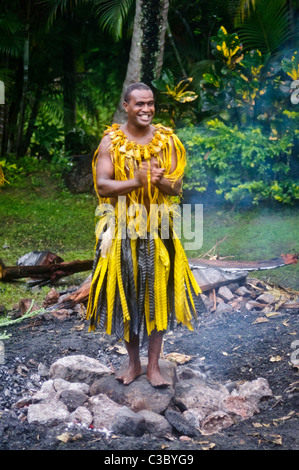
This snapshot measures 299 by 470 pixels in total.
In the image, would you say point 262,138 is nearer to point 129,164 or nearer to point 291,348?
point 291,348

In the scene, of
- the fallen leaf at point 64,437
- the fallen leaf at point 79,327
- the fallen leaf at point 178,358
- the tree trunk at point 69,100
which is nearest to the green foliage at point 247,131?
the tree trunk at point 69,100

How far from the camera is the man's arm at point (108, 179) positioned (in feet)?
11.0

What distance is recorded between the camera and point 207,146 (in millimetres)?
8305

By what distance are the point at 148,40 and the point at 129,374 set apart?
561cm

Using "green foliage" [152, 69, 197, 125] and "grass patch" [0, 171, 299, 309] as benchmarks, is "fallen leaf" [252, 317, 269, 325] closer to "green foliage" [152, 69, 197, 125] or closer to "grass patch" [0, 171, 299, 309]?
"grass patch" [0, 171, 299, 309]

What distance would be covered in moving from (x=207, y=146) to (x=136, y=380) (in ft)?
16.7

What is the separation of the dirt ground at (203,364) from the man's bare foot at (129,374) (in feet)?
1.75

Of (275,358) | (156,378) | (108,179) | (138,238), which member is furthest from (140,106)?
(275,358)

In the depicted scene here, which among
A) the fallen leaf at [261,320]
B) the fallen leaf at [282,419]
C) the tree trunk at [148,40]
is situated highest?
the tree trunk at [148,40]

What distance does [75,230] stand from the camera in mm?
8398

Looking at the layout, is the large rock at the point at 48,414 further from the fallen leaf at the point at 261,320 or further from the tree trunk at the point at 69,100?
the tree trunk at the point at 69,100

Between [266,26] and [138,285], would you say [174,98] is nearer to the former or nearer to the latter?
[266,26]

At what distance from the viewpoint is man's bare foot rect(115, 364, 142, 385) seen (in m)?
3.75
